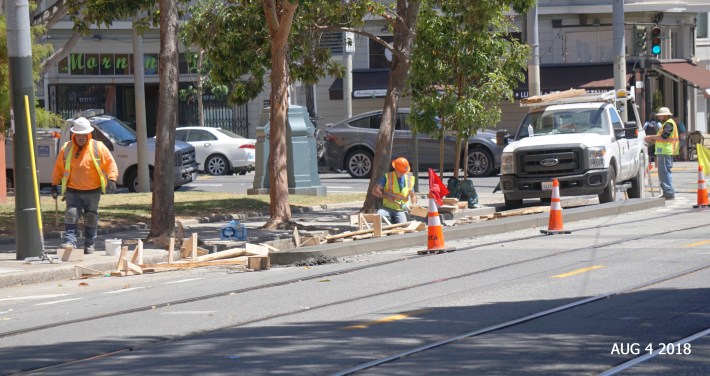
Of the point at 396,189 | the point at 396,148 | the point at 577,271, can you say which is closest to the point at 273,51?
the point at 396,189

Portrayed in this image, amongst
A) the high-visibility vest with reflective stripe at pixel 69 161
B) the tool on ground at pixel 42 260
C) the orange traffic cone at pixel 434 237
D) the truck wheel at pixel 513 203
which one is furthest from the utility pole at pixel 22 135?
the truck wheel at pixel 513 203

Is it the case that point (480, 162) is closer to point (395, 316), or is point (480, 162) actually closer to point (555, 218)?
point (555, 218)

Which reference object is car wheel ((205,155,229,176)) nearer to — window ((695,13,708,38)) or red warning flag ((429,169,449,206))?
→ red warning flag ((429,169,449,206))

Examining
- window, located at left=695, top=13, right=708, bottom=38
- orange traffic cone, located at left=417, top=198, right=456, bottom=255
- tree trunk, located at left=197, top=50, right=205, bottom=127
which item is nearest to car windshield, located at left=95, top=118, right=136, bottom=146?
orange traffic cone, located at left=417, top=198, right=456, bottom=255

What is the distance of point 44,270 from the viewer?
1435 centimetres

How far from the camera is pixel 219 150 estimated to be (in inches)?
1401

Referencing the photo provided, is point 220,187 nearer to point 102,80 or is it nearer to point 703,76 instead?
point 102,80

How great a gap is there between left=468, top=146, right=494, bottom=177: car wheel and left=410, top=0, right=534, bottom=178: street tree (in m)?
9.61

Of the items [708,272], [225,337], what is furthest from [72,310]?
[708,272]

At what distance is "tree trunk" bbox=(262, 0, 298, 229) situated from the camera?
60.9 ft

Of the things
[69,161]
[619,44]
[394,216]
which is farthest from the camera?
[619,44]

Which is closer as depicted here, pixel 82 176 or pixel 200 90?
pixel 82 176

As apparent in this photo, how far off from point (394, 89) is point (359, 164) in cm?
1298

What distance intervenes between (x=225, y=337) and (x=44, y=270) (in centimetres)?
576
